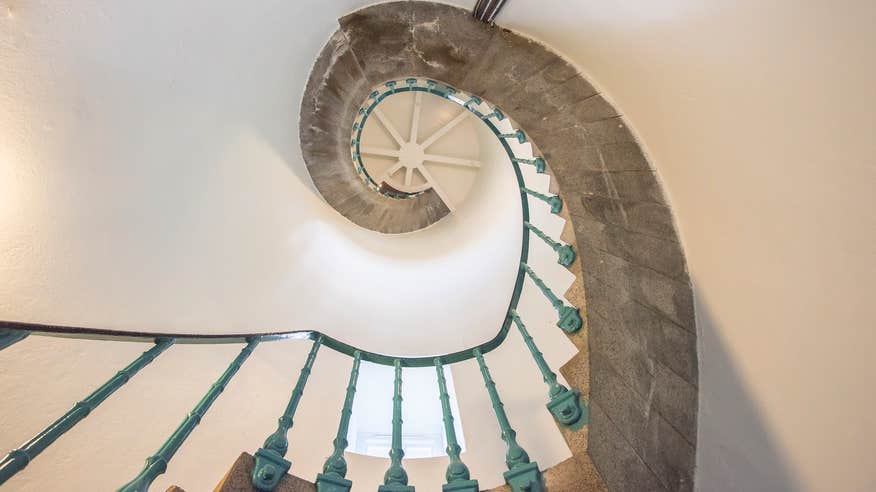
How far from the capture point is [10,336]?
1.28m

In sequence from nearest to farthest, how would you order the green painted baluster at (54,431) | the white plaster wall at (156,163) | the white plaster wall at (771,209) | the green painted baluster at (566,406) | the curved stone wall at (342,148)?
the white plaster wall at (771,209) < the green painted baluster at (54,431) < the green painted baluster at (566,406) < the white plaster wall at (156,163) < the curved stone wall at (342,148)

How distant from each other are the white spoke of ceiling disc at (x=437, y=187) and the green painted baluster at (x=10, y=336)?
571cm

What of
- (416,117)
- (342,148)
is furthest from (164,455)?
(416,117)

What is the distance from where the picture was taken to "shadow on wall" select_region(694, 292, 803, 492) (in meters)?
1.27

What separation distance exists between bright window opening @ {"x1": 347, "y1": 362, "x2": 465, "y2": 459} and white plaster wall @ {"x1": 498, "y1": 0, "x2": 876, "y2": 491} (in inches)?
146

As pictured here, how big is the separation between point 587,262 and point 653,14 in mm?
1172

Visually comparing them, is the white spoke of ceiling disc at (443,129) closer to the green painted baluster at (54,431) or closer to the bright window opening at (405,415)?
the bright window opening at (405,415)

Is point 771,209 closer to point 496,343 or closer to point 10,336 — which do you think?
point 496,343

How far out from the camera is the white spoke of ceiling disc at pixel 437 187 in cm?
682

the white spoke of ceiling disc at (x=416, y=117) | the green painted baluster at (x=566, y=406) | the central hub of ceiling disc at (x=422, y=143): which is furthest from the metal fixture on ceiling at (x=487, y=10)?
the white spoke of ceiling disc at (x=416, y=117)

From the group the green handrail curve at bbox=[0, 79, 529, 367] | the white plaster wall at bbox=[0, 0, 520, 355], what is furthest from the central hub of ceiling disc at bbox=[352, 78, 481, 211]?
the green handrail curve at bbox=[0, 79, 529, 367]

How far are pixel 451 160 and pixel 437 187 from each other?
964 mm

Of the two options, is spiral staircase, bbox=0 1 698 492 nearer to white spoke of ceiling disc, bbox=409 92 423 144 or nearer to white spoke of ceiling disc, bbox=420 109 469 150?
white spoke of ceiling disc, bbox=420 109 469 150

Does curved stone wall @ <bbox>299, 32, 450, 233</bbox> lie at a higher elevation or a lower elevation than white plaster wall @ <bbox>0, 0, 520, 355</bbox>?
higher
